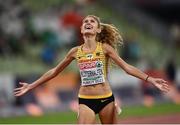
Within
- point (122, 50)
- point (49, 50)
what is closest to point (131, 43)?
point (122, 50)

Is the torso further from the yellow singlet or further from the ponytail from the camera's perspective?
the ponytail

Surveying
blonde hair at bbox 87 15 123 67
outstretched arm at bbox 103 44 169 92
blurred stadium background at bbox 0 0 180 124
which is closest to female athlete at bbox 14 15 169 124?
outstretched arm at bbox 103 44 169 92

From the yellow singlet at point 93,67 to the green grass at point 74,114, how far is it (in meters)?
6.76

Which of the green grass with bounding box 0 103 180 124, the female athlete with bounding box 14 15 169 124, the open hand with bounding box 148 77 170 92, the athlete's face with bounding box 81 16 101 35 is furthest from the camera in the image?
the green grass with bounding box 0 103 180 124

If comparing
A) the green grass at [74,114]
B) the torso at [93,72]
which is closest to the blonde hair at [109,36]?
the torso at [93,72]

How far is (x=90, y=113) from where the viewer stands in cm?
837

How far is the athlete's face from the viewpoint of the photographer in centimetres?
855

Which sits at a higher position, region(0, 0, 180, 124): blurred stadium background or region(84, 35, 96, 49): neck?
region(84, 35, 96, 49): neck

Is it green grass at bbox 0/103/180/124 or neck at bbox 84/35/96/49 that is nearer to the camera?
neck at bbox 84/35/96/49

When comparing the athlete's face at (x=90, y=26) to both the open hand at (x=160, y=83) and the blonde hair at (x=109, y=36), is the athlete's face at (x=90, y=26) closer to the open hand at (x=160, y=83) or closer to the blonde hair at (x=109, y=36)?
the blonde hair at (x=109, y=36)

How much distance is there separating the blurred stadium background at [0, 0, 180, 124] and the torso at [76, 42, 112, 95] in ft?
22.7

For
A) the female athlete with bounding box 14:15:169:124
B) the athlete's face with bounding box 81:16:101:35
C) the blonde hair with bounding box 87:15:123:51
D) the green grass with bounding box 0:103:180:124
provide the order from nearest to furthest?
the female athlete with bounding box 14:15:169:124 < the athlete's face with bounding box 81:16:101:35 < the blonde hair with bounding box 87:15:123:51 < the green grass with bounding box 0:103:180:124

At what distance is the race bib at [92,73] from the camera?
8.49 meters

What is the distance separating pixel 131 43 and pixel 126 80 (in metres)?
2.78
